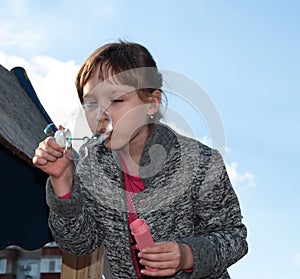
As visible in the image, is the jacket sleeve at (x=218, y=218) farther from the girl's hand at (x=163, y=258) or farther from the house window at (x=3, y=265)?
the house window at (x=3, y=265)

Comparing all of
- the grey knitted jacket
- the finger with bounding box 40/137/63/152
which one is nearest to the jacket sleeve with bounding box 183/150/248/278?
the grey knitted jacket

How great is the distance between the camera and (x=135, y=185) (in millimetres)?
1710

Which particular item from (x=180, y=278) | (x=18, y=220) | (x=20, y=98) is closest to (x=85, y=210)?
(x=180, y=278)

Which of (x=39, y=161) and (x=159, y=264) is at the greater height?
(x=39, y=161)

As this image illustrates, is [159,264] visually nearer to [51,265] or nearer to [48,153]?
[48,153]

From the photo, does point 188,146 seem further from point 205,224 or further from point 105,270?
point 105,270

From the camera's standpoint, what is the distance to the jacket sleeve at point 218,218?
1.56 metres

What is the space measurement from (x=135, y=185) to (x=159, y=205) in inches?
3.8

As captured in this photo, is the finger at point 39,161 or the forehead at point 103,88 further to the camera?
the forehead at point 103,88

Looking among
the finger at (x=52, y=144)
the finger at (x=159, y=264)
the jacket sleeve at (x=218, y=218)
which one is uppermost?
the finger at (x=52, y=144)

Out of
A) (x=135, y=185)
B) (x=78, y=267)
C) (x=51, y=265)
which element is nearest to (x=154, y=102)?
(x=135, y=185)

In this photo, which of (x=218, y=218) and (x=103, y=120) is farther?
(x=218, y=218)

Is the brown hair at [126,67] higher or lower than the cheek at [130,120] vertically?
higher

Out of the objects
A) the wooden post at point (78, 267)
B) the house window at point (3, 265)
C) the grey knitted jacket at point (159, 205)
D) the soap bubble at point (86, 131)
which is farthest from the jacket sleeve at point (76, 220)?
the house window at point (3, 265)
